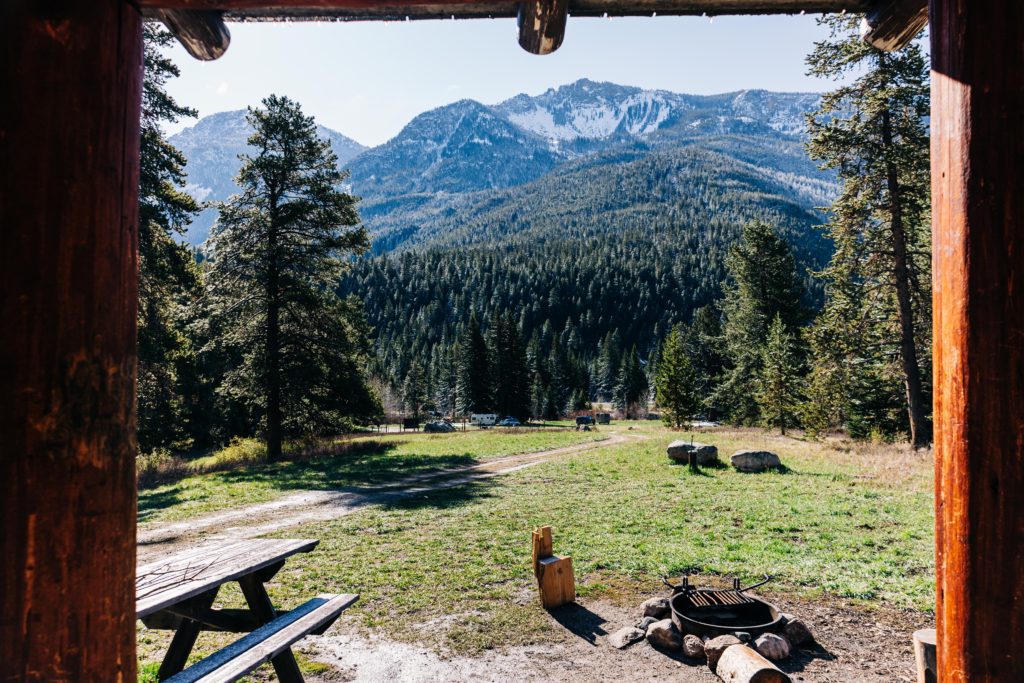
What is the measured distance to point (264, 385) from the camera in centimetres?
2241

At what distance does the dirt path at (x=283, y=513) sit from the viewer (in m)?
10.8

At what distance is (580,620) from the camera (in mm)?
7027

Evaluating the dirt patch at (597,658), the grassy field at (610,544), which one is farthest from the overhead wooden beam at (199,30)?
the grassy field at (610,544)

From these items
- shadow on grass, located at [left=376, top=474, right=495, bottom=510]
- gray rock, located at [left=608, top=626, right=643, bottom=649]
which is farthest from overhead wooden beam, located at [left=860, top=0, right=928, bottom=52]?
shadow on grass, located at [left=376, top=474, right=495, bottom=510]

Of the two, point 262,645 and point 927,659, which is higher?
point 927,659

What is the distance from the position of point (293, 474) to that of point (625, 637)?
15.3m

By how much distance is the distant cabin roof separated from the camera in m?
2.35

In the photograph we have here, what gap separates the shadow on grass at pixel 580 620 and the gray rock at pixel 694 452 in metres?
14.1

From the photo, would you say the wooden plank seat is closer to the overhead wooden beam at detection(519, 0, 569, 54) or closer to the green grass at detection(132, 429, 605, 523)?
the overhead wooden beam at detection(519, 0, 569, 54)

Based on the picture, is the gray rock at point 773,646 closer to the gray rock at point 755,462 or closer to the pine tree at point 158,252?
the gray rock at point 755,462

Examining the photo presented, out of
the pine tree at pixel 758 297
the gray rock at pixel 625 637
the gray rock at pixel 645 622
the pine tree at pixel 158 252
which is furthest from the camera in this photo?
the pine tree at pixel 758 297

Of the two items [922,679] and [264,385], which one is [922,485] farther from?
[264,385]

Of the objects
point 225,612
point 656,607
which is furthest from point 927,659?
point 225,612

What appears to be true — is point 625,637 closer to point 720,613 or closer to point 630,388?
point 720,613
